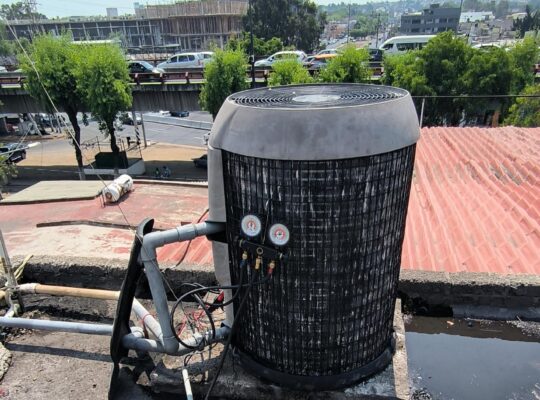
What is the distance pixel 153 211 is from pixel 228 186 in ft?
39.0

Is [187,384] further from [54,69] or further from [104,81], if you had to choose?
[54,69]

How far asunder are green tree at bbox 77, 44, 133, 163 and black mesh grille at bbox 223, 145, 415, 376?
80.3 ft

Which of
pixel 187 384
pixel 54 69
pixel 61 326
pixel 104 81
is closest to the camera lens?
pixel 187 384

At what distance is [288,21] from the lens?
67.9 metres

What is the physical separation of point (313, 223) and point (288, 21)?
72.3 metres

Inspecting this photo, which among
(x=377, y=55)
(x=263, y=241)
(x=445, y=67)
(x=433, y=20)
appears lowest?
(x=377, y=55)

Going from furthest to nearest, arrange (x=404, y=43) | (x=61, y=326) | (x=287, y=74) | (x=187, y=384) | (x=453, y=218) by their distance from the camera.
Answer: (x=404, y=43) → (x=287, y=74) → (x=453, y=218) → (x=61, y=326) → (x=187, y=384)

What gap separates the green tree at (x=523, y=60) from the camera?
81.4 ft

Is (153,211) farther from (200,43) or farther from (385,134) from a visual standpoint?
(200,43)

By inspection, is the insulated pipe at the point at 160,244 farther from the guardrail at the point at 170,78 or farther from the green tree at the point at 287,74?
the guardrail at the point at 170,78

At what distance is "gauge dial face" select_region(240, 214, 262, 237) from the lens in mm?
1992

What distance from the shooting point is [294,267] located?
204 centimetres

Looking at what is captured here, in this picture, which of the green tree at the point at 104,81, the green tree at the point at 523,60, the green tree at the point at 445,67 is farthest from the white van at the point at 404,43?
the green tree at the point at 104,81

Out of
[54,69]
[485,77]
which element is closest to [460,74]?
[485,77]
